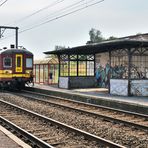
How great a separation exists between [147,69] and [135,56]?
3.84ft

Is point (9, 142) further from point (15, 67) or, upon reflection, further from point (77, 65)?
point (77, 65)

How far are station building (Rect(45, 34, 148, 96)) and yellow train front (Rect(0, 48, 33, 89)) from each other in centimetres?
282

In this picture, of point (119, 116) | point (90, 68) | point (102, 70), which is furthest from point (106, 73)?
point (119, 116)

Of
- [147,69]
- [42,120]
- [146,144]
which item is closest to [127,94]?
[147,69]

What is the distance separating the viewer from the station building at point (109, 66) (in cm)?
2291

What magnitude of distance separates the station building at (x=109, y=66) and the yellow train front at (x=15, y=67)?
282 centimetres

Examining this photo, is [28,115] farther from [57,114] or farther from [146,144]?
[146,144]

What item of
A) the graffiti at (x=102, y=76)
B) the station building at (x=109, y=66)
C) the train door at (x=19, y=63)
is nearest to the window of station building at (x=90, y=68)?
the station building at (x=109, y=66)

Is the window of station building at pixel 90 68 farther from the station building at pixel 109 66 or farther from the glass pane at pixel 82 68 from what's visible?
the glass pane at pixel 82 68

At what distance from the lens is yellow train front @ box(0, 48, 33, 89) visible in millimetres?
27625

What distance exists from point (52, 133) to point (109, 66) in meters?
14.9

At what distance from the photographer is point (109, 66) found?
84.8 feet

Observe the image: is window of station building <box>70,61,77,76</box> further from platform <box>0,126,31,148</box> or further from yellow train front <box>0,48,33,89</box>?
platform <box>0,126,31,148</box>

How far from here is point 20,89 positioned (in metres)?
31.0
